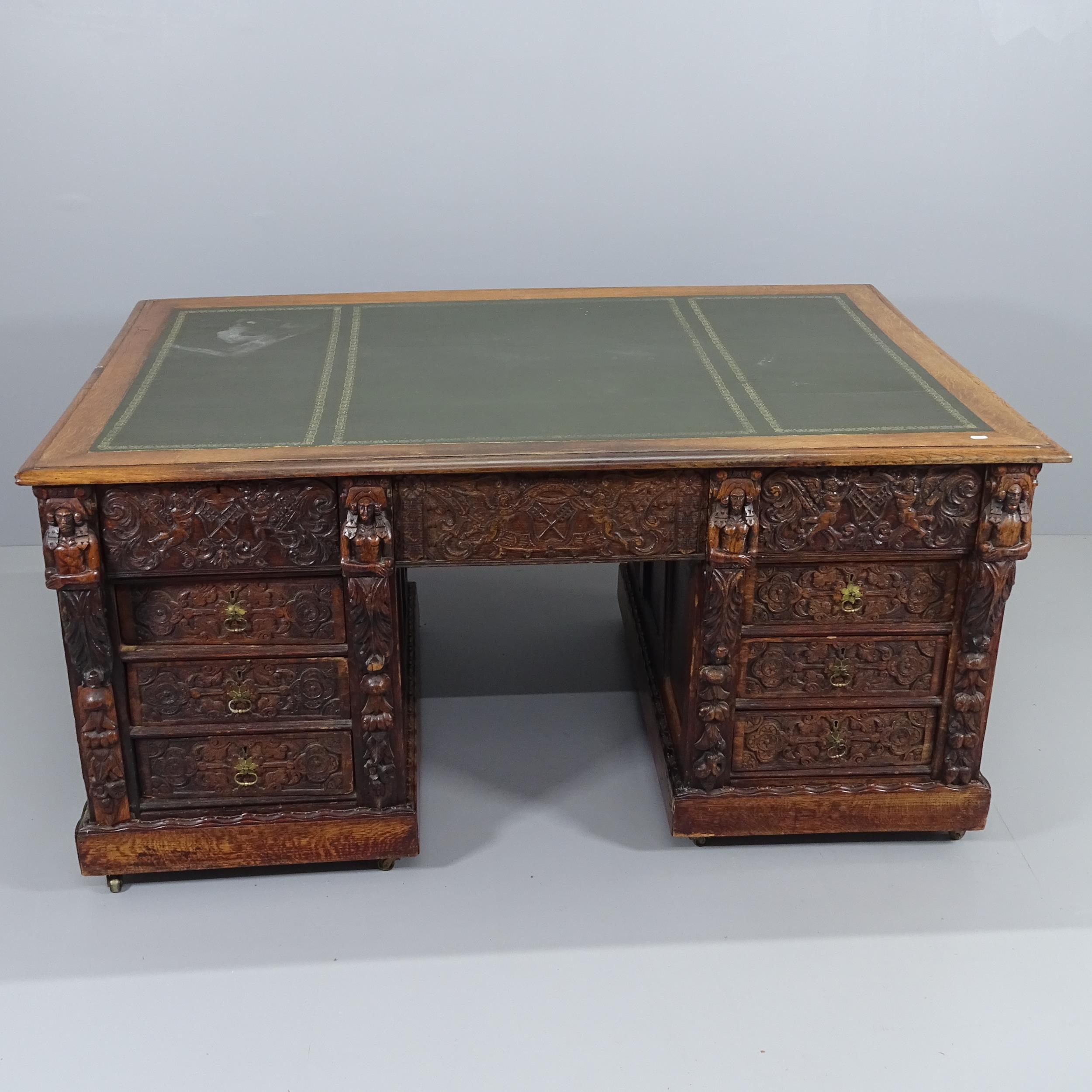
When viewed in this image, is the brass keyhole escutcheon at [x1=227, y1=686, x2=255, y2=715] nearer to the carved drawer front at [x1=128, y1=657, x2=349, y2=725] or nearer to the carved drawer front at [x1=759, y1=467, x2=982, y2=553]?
the carved drawer front at [x1=128, y1=657, x2=349, y2=725]

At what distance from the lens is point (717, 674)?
277 cm

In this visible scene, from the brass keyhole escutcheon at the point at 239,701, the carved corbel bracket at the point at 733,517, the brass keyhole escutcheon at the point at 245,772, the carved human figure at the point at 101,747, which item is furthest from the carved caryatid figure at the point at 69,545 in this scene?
the carved corbel bracket at the point at 733,517

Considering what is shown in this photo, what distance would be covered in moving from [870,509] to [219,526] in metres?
1.28

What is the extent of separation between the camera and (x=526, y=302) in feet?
11.4

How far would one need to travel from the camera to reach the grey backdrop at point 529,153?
3725 millimetres

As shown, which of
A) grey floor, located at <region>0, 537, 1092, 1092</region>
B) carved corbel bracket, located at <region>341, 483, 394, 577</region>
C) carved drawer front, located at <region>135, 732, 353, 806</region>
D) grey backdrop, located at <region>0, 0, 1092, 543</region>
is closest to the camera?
grey floor, located at <region>0, 537, 1092, 1092</region>

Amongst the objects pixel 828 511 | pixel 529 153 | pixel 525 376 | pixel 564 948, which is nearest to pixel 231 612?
pixel 525 376

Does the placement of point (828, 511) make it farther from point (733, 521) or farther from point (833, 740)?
point (833, 740)

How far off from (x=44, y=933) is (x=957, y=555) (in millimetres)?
2017

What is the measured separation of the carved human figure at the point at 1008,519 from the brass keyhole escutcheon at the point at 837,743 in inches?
19.8

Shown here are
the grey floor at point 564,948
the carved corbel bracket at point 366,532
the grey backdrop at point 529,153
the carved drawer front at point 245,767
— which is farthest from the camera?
the grey backdrop at point 529,153

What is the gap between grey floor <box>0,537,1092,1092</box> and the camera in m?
2.42

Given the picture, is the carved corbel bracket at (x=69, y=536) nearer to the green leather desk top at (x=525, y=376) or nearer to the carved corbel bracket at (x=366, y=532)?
the green leather desk top at (x=525, y=376)

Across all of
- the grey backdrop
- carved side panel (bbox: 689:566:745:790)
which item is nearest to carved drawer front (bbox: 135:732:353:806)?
carved side panel (bbox: 689:566:745:790)
